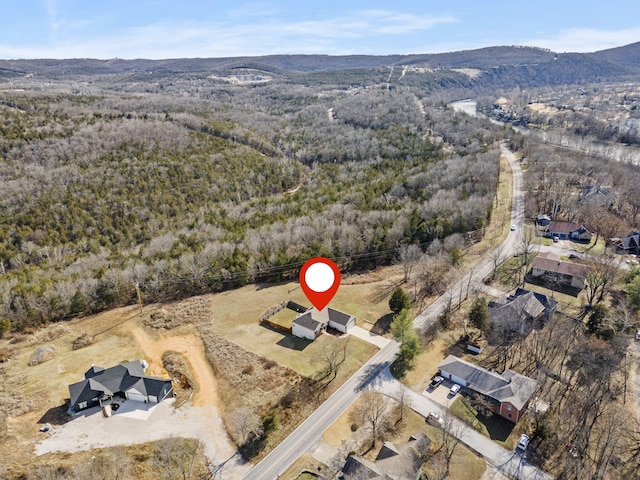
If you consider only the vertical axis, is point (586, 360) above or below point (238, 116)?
below

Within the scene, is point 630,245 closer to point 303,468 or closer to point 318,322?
point 318,322

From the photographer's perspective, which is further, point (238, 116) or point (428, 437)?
point (238, 116)

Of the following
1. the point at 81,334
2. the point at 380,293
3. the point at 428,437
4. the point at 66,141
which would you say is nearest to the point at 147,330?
the point at 81,334

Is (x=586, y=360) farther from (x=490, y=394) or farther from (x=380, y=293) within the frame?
(x=380, y=293)

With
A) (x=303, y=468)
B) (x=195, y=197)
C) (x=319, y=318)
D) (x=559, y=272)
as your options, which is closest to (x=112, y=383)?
(x=303, y=468)

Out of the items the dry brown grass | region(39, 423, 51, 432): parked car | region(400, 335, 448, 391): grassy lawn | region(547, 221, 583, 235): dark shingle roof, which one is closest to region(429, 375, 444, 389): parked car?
region(400, 335, 448, 391): grassy lawn

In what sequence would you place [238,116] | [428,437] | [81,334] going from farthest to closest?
[238,116] → [81,334] → [428,437]
